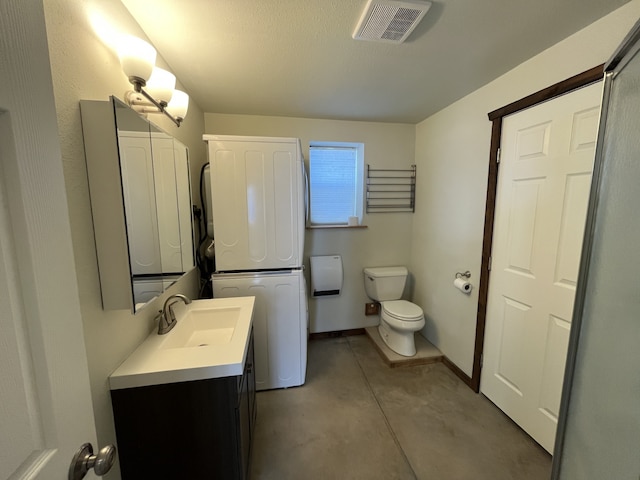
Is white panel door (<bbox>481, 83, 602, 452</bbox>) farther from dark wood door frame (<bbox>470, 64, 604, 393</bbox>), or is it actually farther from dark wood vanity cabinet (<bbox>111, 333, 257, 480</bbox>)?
dark wood vanity cabinet (<bbox>111, 333, 257, 480</bbox>)

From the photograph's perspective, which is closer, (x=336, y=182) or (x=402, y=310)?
(x=402, y=310)

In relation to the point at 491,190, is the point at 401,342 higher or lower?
lower

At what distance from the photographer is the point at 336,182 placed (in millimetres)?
2799

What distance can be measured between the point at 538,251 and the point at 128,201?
2126mm

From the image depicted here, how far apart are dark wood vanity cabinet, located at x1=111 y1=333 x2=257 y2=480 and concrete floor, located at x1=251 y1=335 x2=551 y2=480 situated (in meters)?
0.51

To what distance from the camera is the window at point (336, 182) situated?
273 cm

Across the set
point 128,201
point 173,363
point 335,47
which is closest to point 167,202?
point 128,201

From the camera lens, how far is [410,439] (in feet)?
5.43

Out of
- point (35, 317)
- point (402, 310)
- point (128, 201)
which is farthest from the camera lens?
point (402, 310)

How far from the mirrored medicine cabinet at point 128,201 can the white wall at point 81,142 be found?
3 cm

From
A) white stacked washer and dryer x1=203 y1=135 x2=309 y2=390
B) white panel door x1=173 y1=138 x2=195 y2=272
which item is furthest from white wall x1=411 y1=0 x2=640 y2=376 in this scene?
white panel door x1=173 y1=138 x2=195 y2=272

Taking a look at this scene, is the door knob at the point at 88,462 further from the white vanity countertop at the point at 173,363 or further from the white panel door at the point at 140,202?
the white panel door at the point at 140,202

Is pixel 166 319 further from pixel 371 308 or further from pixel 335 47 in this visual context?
pixel 371 308

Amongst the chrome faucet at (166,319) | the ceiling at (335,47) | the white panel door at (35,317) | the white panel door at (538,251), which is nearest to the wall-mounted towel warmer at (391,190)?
the ceiling at (335,47)
